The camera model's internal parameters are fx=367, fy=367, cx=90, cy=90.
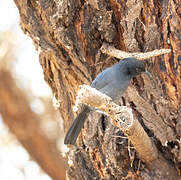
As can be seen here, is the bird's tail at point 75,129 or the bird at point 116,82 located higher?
the bird at point 116,82

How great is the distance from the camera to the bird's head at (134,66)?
313cm

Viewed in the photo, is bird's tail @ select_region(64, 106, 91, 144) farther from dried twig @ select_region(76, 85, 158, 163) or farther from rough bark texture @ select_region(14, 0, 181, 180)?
dried twig @ select_region(76, 85, 158, 163)

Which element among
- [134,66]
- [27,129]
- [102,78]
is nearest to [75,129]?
[102,78]

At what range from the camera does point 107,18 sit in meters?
3.15

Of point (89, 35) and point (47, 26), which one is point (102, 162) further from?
point (47, 26)

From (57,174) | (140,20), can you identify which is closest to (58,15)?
(140,20)

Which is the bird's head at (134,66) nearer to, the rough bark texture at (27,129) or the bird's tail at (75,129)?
the bird's tail at (75,129)

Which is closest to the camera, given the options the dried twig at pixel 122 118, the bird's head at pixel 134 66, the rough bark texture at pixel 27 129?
the dried twig at pixel 122 118

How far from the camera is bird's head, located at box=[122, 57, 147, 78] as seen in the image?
313 centimetres

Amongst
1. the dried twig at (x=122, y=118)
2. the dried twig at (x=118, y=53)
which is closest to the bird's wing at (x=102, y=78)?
the dried twig at (x=118, y=53)

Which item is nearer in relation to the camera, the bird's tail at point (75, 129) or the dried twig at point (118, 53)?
the dried twig at point (118, 53)

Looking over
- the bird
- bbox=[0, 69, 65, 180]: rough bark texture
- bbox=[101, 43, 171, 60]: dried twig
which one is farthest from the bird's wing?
bbox=[0, 69, 65, 180]: rough bark texture

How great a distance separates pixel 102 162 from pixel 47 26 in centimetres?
135

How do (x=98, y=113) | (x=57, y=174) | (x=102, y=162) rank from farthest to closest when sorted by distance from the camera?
(x=57, y=174) → (x=98, y=113) → (x=102, y=162)
